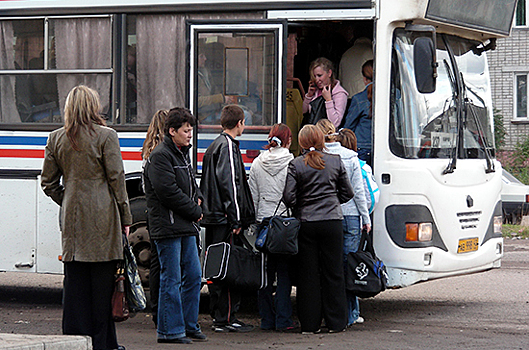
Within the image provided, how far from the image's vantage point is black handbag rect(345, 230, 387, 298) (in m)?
7.84

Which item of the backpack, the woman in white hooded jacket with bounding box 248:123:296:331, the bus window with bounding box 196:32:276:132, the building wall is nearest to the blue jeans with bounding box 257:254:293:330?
the woman in white hooded jacket with bounding box 248:123:296:331

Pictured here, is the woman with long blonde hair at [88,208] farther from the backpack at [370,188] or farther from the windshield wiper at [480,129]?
the windshield wiper at [480,129]

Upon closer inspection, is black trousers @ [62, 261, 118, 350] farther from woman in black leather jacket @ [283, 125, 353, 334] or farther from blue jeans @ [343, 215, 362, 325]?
blue jeans @ [343, 215, 362, 325]

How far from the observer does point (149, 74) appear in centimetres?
858

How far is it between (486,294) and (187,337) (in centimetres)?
459

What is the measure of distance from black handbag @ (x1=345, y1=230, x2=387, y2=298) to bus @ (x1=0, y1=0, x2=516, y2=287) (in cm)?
33

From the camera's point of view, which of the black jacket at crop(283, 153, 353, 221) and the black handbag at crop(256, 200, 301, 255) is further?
the black jacket at crop(283, 153, 353, 221)

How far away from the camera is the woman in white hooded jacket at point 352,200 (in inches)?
311

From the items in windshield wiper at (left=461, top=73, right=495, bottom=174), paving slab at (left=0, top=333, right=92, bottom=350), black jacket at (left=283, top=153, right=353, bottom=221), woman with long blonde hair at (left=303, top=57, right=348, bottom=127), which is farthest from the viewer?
woman with long blonde hair at (left=303, top=57, right=348, bottom=127)

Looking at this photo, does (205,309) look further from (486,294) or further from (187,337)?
(486,294)

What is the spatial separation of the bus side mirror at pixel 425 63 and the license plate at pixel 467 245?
1476mm

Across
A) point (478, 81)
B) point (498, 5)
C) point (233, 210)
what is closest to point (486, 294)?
point (478, 81)

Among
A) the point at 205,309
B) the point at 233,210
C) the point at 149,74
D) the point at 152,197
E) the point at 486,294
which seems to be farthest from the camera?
the point at 486,294

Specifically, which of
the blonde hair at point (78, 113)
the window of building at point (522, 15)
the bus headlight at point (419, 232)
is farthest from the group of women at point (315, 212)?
the window of building at point (522, 15)
